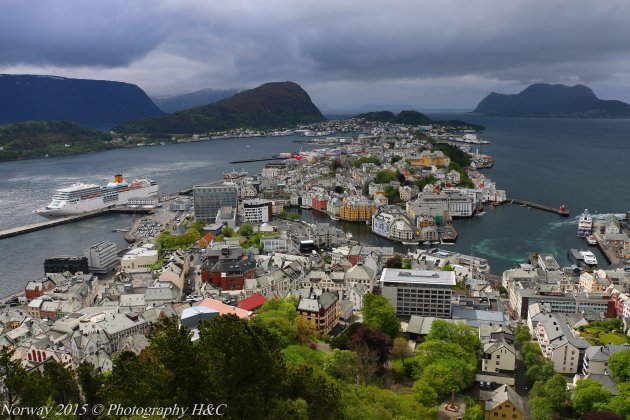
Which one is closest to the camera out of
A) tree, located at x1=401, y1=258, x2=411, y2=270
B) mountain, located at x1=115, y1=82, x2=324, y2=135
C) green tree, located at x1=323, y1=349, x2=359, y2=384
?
green tree, located at x1=323, y1=349, x2=359, y2=384

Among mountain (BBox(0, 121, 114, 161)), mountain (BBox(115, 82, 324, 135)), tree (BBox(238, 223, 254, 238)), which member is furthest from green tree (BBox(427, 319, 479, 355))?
mountain (BBox(115, 82, 324, 135))

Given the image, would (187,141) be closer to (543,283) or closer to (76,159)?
(76,159)

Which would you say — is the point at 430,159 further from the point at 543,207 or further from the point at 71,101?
the point at 71,101

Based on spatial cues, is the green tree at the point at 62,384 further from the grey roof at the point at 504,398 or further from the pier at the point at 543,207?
the pier at the point at 543,207

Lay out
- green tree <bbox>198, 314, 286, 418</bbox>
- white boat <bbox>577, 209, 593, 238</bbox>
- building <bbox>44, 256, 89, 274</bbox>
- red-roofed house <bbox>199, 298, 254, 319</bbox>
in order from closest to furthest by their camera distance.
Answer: green tree <bbox>198, 314, 286, 418</bbox> → red-roofed house <bbox>199, 298, 254, 319</bbox> → building <bbox>44, 256, 89, 274</bbox> → white boat <bbox>577, 209, 593, 238</bbox>

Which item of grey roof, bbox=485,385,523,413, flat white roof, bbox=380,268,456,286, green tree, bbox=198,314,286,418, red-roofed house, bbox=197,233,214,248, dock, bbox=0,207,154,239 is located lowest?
dock, bbox=0,207,154,239

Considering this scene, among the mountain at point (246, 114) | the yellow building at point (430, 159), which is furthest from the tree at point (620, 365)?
the mountain at point (246, 114)

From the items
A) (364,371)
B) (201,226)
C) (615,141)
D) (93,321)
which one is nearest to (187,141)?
(201,226)

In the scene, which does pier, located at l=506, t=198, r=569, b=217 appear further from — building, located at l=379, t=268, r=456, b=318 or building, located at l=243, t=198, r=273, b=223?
building, located at l=379, t=268, r=456, b=318
